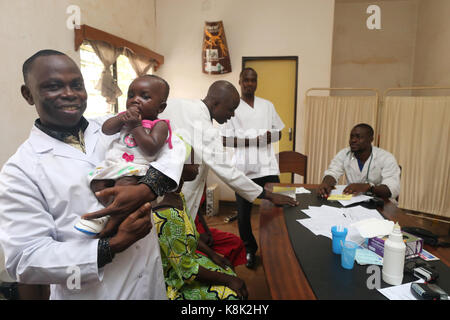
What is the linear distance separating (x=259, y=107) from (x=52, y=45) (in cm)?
223

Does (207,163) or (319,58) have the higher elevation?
(319,58)

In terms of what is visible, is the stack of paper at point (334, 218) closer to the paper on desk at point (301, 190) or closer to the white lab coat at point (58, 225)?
A: the paper on desk at point (301, 190)

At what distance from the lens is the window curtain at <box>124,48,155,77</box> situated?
159 inches

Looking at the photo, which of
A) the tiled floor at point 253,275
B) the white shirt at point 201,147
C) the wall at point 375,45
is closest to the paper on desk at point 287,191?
the white shirt at point 201,147

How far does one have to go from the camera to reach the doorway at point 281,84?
456 cm

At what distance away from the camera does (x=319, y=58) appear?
4.41 m

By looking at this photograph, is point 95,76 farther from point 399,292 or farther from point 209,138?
point 399,292

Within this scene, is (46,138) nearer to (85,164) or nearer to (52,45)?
(85,164)

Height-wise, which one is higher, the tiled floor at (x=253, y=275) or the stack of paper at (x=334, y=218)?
the stack of paper at (x=334, y=218)

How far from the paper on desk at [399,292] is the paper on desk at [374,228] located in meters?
0.29

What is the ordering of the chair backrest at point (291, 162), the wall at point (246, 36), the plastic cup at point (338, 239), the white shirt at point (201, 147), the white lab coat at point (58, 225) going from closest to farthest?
the white lab coat at point (58, 225) → the plastic cup at point (338, 239) → the white shirt at point (201, 147) → the chair backrest at point (291, 162) → the wall at point (246, 36)

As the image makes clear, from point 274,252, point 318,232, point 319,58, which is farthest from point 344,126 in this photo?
point 274,252

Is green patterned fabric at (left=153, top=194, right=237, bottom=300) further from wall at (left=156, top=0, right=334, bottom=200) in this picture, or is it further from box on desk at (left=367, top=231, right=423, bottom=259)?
wall at (left=156, top=0, right=334, bottom=200)

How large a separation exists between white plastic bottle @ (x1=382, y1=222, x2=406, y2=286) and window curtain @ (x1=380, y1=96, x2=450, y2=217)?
3377 mm
